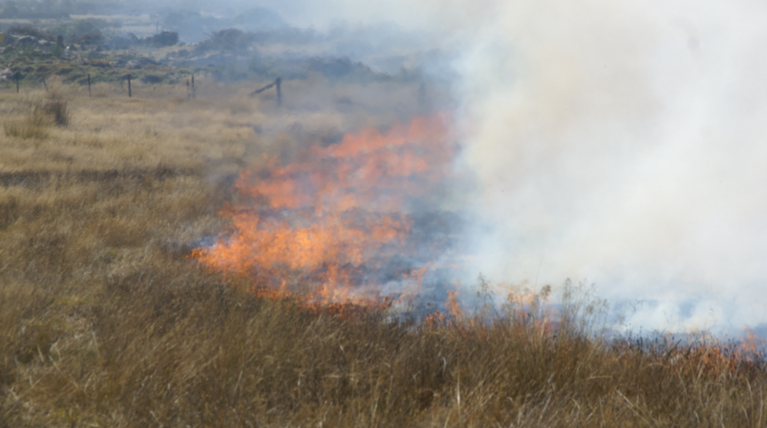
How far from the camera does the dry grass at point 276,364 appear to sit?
3133mm

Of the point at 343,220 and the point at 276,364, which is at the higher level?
the point at 276,364

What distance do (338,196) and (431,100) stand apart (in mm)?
3810

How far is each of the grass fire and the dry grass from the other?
25mm

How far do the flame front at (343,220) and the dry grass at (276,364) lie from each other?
1.00 m

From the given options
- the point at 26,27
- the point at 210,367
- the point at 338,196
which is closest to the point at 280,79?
the point at 338,196

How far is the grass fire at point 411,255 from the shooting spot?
134 inches

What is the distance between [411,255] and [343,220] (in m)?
1.58

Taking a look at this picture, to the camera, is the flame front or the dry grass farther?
the flame front

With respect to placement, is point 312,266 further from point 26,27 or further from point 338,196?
point 26,27

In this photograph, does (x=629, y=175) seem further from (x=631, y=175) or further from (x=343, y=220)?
(x=343, y=220)

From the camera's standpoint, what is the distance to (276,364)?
11.9 ft

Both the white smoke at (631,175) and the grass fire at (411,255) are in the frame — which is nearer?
the grass fire at (411,255)

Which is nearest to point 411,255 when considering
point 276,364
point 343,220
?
point 343,220

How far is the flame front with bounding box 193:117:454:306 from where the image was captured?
22.2ft
